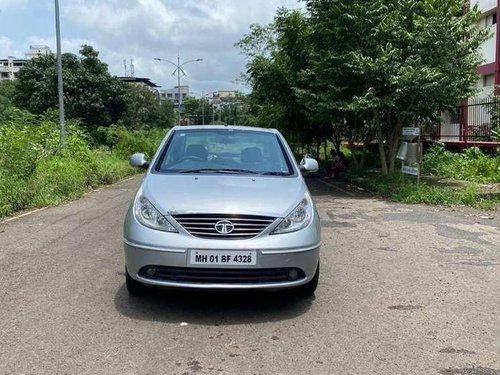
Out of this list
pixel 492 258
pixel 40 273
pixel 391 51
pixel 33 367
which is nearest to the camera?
pixel 33 367

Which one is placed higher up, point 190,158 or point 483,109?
point 483,109

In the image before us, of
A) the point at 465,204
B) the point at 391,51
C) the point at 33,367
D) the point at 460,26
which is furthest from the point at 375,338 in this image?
the point at 460,26

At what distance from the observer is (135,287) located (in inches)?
203

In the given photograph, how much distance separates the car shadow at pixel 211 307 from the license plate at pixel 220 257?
356 millimetres

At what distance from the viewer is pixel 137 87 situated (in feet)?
211

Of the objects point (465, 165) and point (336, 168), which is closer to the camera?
point (465, 165)

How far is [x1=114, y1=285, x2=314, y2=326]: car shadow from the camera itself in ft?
16.0

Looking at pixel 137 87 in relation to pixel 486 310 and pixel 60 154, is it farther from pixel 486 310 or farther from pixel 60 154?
pixel 486 310

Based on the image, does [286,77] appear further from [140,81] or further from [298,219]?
[140,81]

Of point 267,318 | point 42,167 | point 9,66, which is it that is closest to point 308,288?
point 267,318

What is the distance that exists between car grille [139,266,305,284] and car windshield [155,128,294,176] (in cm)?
128

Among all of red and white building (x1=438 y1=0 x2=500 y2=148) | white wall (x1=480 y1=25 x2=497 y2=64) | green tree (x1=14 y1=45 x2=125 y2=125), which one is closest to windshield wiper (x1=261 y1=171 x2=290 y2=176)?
red and white building (x1=438 y1=0 x2=500 y2=148)

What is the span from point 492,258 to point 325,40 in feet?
33.8

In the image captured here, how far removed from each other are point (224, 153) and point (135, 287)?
1.72 m
